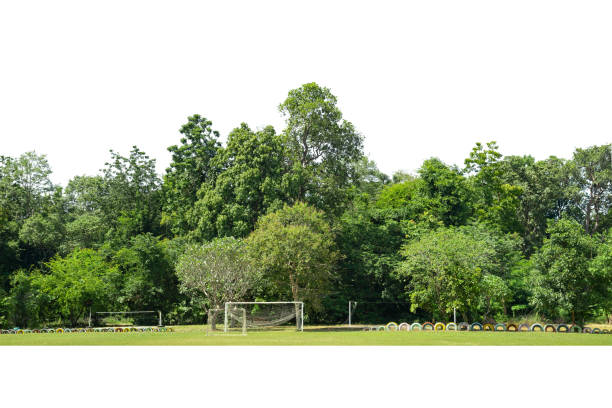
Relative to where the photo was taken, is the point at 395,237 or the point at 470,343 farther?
the point at 395,237

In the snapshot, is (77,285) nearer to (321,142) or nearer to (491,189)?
(321,142)

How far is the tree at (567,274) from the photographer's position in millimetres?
28312

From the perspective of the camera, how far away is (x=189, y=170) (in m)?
42.8

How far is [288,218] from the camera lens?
33.3m

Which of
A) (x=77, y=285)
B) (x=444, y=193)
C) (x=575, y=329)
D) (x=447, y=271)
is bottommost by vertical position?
(x=575, y=329)

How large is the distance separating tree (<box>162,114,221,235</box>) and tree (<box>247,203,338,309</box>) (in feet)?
28.5

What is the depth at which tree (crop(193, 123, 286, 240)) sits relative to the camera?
37000 millimetres

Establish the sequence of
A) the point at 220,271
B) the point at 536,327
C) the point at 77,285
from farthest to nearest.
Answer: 1. the point at 77,285
2. the point at 220,271
3. the point at 536,327

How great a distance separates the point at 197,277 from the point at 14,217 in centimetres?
2691

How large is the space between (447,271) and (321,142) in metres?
15.0

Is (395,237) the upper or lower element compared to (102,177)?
lower

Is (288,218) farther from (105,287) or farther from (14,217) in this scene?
(14,217)

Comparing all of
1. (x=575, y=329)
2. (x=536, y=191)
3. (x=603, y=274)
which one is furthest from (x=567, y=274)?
(x=536, y=191)
